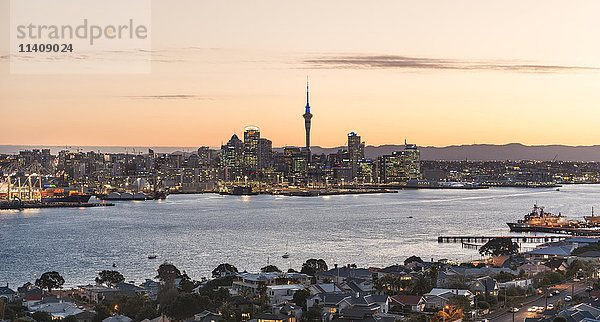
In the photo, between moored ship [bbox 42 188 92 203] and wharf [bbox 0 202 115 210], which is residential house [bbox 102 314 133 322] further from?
moored ship [bbox 42 188 92 203]

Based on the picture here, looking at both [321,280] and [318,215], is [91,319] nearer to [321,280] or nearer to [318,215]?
[321,280]

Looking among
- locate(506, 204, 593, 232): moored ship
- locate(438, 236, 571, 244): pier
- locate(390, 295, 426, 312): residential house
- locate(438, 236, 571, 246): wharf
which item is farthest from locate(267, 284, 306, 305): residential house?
locate(506, 204, 593, 232): moored ship

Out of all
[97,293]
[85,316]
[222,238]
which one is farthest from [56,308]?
[222,238]

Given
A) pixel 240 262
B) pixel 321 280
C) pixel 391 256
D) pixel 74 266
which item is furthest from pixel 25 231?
pixel 321 280

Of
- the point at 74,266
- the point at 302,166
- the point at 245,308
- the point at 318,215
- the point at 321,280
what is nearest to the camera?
the point at 245,308

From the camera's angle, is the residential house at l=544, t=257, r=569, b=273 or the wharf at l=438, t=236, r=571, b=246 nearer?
the residential house at l=544, t=257, r=569, b=273

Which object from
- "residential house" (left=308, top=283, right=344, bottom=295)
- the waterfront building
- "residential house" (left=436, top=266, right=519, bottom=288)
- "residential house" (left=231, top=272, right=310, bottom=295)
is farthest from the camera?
the waterfront building

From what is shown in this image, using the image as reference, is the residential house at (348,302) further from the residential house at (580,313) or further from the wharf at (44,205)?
the wharf at (44,205)
